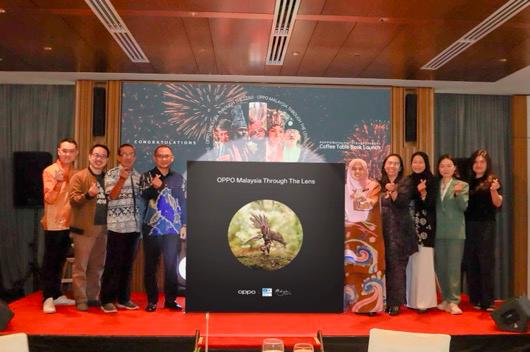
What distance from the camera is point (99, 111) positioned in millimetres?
6066

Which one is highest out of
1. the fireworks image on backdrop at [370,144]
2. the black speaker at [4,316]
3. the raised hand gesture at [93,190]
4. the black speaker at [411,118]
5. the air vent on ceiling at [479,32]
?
the air vent on ceiling at [479,32]

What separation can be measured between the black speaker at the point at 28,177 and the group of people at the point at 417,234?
365cm

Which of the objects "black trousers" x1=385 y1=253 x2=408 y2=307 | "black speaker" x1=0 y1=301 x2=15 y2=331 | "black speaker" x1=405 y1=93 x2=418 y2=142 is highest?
"black speaker" x1=405 y1=93 x2=418 y2=142

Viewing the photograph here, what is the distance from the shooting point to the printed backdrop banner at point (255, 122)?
6066mm

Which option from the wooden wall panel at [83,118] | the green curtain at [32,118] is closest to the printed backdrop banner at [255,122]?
the wooden wall panel at [83,118]

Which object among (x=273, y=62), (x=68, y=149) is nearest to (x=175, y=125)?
(x=273, y=62)

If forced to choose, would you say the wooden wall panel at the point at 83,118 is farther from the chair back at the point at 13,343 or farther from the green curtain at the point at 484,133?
the green curtain at the point at 484,133

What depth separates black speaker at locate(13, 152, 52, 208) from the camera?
580 centimetres

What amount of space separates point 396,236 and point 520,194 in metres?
3.16

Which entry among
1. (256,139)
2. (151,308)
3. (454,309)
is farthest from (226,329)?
(256,139)

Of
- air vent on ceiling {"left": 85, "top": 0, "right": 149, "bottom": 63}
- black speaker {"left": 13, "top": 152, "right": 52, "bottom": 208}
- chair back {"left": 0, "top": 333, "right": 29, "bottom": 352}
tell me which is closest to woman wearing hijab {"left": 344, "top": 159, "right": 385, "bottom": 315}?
air vent on ceiling {"left": 85, "top": 0, "right": 149, "bottom": 63}

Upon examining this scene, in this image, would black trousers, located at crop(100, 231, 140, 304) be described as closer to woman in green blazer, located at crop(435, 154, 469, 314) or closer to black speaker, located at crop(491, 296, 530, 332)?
woman in green blazer, located at crop(435, 154, 469, 314)

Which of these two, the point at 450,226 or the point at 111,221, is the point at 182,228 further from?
the point at 450,226

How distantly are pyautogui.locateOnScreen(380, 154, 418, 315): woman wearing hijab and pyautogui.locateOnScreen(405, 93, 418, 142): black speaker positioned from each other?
6.61ft
